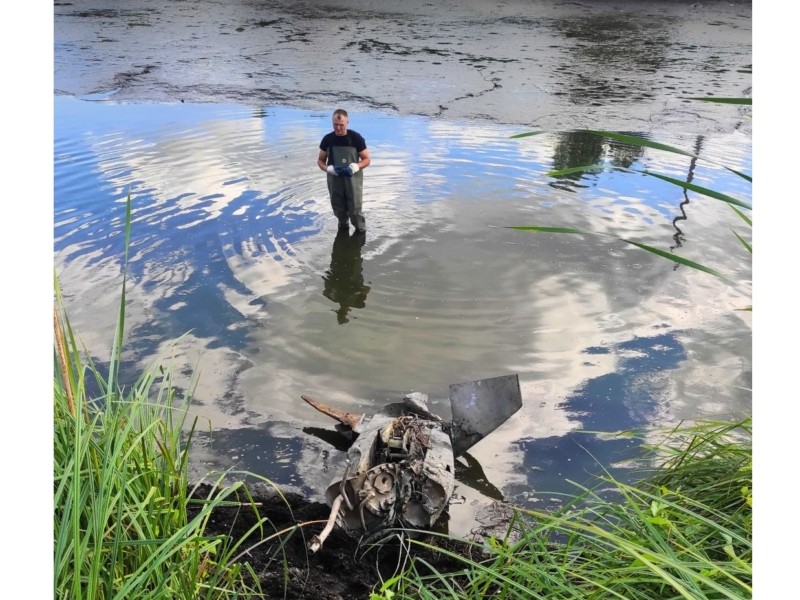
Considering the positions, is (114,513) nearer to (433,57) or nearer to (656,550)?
(656,550)

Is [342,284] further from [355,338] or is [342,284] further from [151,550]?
[151,550]

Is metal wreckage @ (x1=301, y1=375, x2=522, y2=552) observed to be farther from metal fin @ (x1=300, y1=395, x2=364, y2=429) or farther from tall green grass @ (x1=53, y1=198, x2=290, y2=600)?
tall green grass @ (x1=53, y1=198, x2=290, y2=600)

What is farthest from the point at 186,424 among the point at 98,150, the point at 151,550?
the point at 98,150

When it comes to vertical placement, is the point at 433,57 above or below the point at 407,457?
above

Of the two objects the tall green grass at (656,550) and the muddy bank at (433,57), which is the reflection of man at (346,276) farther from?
the muddy bank at (433,57)

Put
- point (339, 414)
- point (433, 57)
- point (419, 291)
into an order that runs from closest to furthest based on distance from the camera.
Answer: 1. point (339, 414)
2. point (419, 291)
3. point (433, 57)

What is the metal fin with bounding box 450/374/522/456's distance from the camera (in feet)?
15.0

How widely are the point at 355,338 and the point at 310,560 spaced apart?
105 inches

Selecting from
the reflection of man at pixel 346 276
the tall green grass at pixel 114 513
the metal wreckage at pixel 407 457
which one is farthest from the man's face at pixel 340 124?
the tall green grass at pixel 114 513

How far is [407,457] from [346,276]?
11.5ft

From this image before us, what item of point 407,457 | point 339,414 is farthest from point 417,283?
point 407,457

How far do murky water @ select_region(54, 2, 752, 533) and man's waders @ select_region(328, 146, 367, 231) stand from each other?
10.1 inches

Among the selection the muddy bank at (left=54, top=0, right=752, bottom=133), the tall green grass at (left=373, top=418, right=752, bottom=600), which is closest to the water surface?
the tall green grass at (left=373, top=418, right=752, bottom=600)

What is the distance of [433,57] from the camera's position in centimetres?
1586
